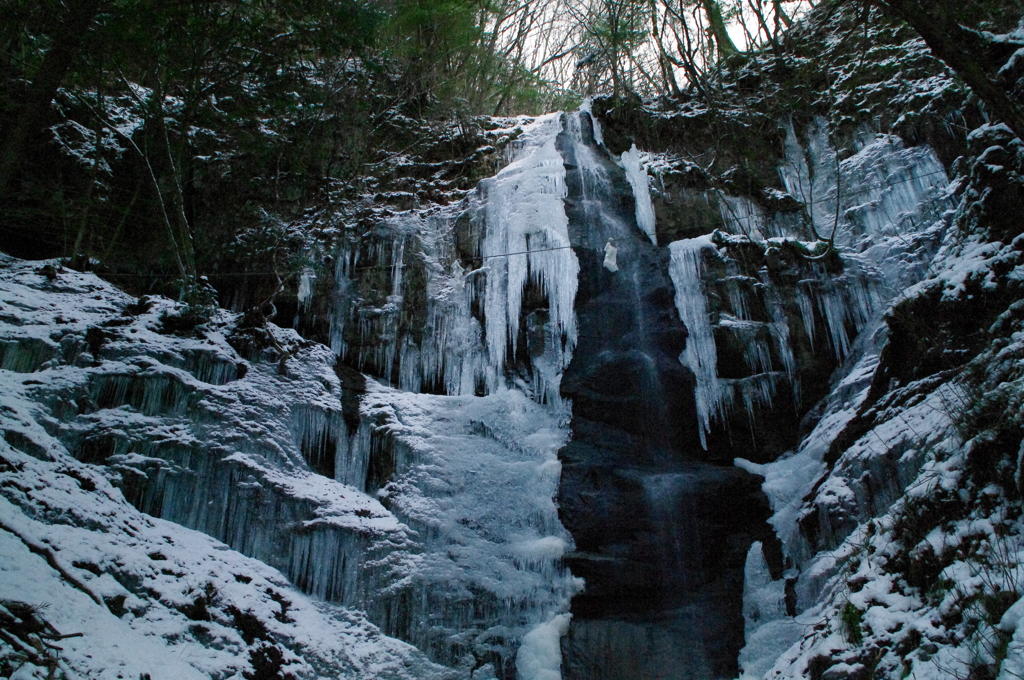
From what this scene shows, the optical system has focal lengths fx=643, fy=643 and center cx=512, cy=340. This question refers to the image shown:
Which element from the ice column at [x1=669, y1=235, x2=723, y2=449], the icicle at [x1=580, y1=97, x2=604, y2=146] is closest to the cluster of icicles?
the ice column at [x1=669, y1=235, x2=723, y2=449]

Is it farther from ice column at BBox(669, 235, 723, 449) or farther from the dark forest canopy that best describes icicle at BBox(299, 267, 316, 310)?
ice column at BBox(669, 235, 723, 449)

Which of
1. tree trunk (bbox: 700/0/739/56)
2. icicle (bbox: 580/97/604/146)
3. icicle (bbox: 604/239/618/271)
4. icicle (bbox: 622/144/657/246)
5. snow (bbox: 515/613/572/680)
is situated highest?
tree trunk (bbox: 700/0/739/56)

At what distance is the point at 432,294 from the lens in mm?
9844

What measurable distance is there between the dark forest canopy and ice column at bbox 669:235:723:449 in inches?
145

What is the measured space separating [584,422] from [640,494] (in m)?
1.31

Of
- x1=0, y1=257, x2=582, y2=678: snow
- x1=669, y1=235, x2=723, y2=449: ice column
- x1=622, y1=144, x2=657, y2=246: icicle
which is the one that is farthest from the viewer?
x1=622, y1=144, x2=657, y2=246: icicle

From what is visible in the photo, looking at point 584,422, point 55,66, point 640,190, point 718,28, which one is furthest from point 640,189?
point 55,66

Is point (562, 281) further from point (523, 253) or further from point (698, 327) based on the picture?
point (698, 327)

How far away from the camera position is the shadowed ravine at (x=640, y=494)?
272 inches

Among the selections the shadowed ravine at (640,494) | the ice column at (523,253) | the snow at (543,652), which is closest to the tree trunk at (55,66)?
the ice column at (523,253)

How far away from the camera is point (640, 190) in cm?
1123

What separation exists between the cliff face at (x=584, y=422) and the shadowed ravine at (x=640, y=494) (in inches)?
1.5

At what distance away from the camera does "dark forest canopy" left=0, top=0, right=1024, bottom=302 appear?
23.1ft

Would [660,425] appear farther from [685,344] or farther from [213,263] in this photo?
[213,263]
